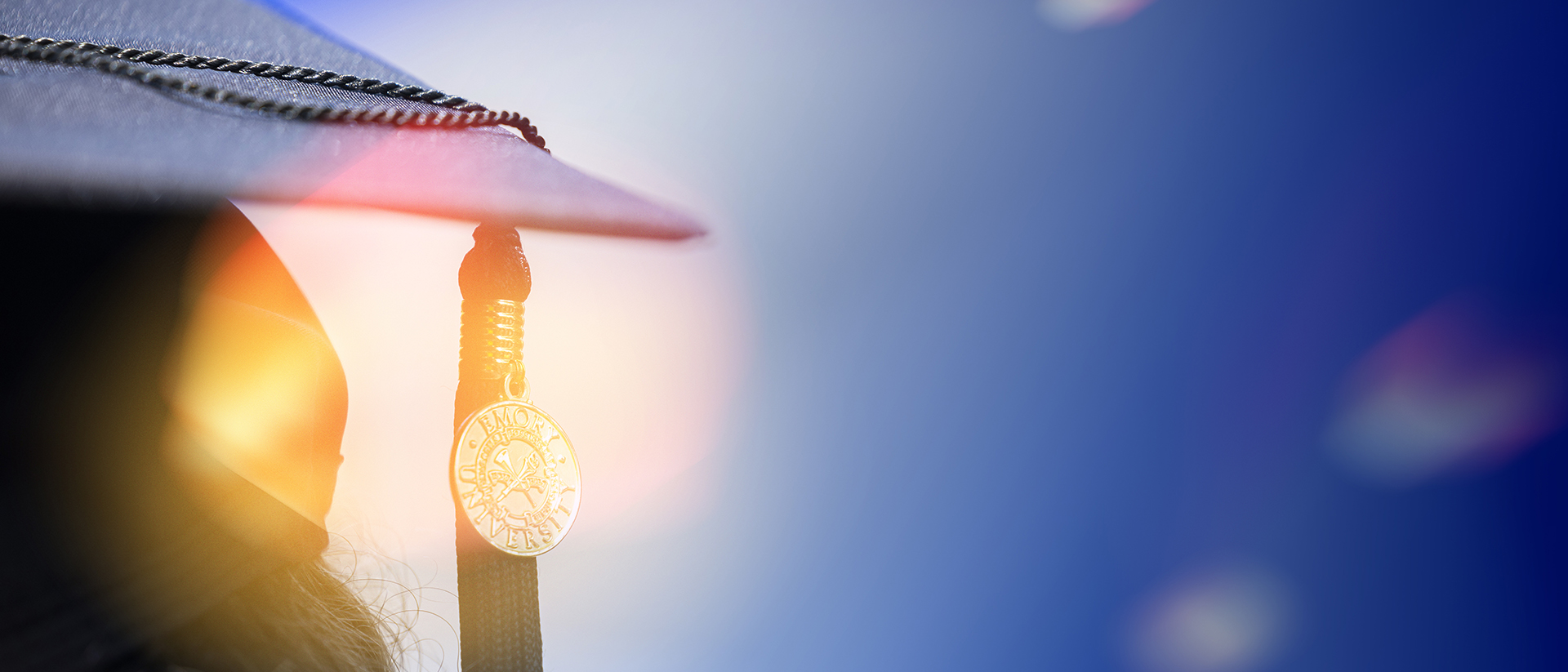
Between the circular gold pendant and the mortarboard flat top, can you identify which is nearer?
the mortarboard flat top

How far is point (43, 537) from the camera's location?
517 mm

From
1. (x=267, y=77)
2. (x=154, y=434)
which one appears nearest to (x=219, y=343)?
(x=154, y=434)

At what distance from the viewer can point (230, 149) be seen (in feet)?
1.29

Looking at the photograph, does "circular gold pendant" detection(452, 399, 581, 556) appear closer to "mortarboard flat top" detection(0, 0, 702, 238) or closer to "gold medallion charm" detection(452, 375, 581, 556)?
"gold medallion charm" detection(452, 375, 581, 556)

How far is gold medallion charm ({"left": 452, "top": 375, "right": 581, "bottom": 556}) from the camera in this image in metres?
0.57

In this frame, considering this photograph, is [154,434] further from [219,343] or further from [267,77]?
[267,77]

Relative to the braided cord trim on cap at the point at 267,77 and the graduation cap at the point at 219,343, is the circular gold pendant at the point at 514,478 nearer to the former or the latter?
the graduation cap at the point at 219,343

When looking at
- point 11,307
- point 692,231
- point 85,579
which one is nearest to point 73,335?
point 11,307

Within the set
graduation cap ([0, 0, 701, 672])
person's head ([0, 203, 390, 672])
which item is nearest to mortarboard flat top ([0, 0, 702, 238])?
graduation cap ([0, 0, 701, 672])

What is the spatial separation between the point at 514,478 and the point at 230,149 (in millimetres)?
277

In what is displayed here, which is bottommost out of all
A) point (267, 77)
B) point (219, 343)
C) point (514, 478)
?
point (514, 478)

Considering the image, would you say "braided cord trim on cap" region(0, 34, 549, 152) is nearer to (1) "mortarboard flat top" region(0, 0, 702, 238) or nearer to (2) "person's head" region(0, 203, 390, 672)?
(1) "mortarboard flat top" region(0, 0, 702, 238)

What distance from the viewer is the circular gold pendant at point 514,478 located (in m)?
0.57

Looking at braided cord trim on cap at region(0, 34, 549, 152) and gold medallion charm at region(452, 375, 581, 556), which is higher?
braided cord trim on cap at region(0, 34, 549, 152)
